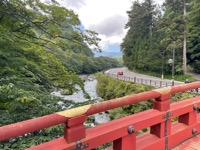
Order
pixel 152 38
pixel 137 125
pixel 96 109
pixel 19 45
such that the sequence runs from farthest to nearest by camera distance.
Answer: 1. pixel 152 38
2. pixel 19 45
3. pixel 137 125
4. pixel 96 109

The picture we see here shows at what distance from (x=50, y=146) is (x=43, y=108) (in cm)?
203

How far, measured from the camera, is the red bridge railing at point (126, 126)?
4.92 ft

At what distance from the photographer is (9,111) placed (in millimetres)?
3395

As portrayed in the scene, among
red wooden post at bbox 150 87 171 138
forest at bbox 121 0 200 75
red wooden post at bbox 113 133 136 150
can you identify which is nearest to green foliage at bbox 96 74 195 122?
forest at bbox 121 0 200 75

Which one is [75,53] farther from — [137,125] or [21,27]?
[137,125]

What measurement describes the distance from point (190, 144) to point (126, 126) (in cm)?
113

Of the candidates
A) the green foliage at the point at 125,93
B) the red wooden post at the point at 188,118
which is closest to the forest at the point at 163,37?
the green foliage at the point at 125,93

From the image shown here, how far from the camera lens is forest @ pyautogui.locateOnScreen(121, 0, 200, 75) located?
2523 centimetres

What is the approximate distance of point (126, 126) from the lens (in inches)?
78.0

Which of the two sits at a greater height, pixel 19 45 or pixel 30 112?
pixel 19 45

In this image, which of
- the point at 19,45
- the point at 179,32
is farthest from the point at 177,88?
the point at 179,32

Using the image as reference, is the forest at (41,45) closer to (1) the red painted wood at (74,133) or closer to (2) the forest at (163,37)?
(1) the red painted wood at (74,133)

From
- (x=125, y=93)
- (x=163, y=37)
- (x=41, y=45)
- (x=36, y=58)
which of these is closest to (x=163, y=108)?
(x=36, y=58)

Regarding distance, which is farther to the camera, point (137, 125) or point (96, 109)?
point (137, 125)
